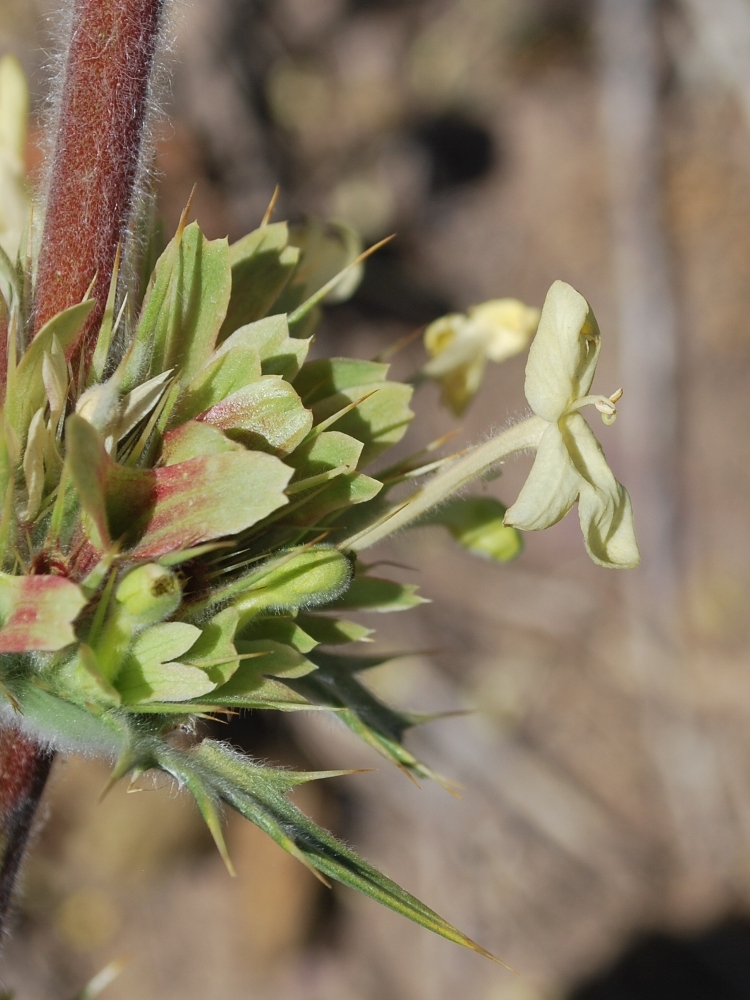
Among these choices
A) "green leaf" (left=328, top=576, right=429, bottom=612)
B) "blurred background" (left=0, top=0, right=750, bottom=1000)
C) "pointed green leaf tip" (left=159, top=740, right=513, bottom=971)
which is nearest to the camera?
"pointed green leaf tip" (left=159, top=740, right=513, bottom=971)

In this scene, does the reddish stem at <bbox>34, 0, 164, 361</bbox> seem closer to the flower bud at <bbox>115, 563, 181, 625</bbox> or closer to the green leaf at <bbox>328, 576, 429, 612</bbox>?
the flower bud at <bbox>115, 563, 181, 625</bbox>

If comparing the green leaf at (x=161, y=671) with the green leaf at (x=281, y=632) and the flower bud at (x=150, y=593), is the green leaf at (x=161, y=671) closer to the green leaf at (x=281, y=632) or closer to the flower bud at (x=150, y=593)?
the flower bud at (x=150, y=593)

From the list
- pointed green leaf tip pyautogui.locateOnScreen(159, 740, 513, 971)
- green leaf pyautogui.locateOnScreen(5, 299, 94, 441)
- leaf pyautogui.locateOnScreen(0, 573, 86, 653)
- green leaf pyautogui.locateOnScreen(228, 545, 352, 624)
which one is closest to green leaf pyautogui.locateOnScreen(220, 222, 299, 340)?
green leaf pyautogui.locateOnScreen(5, 299, 94, 441)

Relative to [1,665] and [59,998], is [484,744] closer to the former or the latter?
[59,998]

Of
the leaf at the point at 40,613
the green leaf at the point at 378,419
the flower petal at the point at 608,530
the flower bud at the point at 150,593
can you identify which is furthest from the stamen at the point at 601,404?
the leaf at the point at 40,613

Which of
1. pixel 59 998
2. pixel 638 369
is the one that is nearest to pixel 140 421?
pixel 59 998

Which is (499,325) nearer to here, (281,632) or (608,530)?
(608,530)
